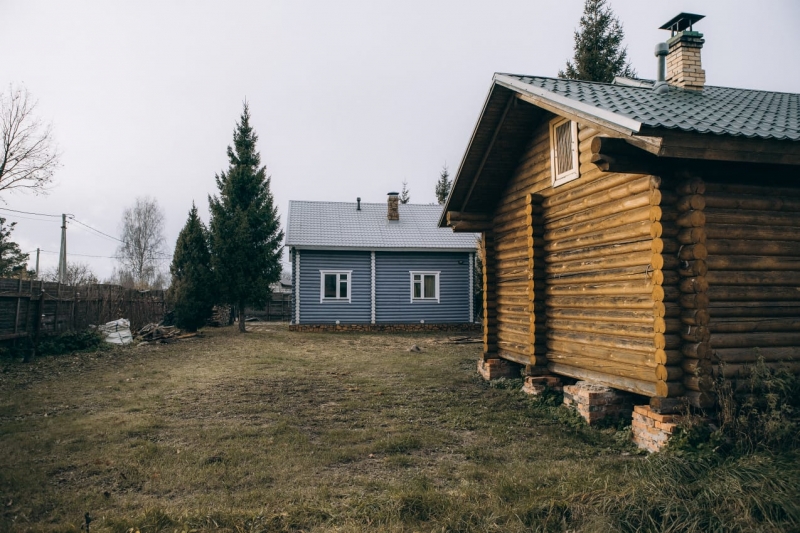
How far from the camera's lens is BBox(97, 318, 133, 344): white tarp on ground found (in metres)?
16.3

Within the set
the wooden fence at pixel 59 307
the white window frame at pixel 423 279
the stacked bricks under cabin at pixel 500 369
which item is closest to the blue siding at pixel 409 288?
the white window frame at pixel 423 279

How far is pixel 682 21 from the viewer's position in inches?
336

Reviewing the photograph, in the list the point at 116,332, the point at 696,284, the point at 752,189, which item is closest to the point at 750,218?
the point at 752,189

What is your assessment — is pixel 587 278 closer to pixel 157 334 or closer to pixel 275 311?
pixel 157 334

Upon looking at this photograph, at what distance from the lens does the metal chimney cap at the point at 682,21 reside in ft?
27.7

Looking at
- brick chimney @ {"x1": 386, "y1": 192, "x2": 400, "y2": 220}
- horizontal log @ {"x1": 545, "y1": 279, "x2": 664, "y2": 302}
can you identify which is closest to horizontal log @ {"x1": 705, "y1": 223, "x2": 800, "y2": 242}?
horizontal log @ {"x1": 545, "y1": 279, "x2": 664, "y2": 302}

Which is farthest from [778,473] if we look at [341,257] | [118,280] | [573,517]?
[118,280]

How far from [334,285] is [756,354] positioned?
18.3 metres

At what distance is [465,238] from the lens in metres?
24.1

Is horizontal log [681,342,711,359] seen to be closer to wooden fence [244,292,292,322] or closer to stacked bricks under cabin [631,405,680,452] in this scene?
stacked bricks under cabin [631,405,680,452]

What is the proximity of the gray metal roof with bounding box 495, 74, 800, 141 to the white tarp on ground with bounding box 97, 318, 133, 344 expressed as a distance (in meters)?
14.7

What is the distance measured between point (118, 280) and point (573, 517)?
185ft

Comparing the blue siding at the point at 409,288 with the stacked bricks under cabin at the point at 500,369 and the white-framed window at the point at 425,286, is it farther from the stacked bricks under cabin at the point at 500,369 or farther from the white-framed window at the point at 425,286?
the stacked bricks under cabin at the point at 500,369

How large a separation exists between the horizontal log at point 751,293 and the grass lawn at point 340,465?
1.82 meters
